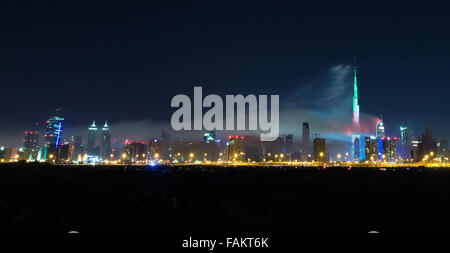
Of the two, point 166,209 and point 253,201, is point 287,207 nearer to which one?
point 253,201

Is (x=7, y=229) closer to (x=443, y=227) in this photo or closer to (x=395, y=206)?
(x=443, y=227)

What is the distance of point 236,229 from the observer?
1881 centimetres

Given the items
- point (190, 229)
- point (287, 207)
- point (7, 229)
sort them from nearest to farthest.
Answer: point (7, 229)
point (190, 229)
point (287, 207)
